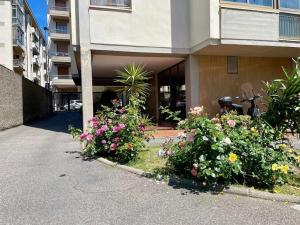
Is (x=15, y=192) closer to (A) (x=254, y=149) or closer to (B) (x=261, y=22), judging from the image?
(A) (x=254, y=149)

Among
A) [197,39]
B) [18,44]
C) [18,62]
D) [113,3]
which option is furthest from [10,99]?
[18,62]

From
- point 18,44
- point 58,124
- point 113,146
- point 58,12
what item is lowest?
point 58,124

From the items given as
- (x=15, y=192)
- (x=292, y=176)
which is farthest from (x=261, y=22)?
(x=15, y=192)

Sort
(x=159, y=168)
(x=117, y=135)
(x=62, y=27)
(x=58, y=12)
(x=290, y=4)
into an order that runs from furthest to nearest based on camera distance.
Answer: (x=62, y=27), (x=58, y=12), (x=290, y=4), (x=117, y=135), (x=159, y=168)

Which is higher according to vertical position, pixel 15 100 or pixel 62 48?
pixel 62 48

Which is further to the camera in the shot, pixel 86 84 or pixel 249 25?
pixel 249 25

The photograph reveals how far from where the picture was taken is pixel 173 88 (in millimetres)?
14883

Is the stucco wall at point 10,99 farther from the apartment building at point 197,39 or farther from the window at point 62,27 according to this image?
the window at point 62,27

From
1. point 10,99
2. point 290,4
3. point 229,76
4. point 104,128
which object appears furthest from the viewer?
point 10,99

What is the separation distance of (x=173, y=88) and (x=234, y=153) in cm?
1066

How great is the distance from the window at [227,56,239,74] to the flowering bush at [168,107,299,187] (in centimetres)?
778

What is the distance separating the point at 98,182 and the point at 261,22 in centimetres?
886

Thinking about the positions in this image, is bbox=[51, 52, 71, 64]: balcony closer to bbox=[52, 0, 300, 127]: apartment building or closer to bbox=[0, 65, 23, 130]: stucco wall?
bbox=[0, 65, 23, 130]: stucco wall

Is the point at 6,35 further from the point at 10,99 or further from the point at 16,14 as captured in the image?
the point at 10,99
